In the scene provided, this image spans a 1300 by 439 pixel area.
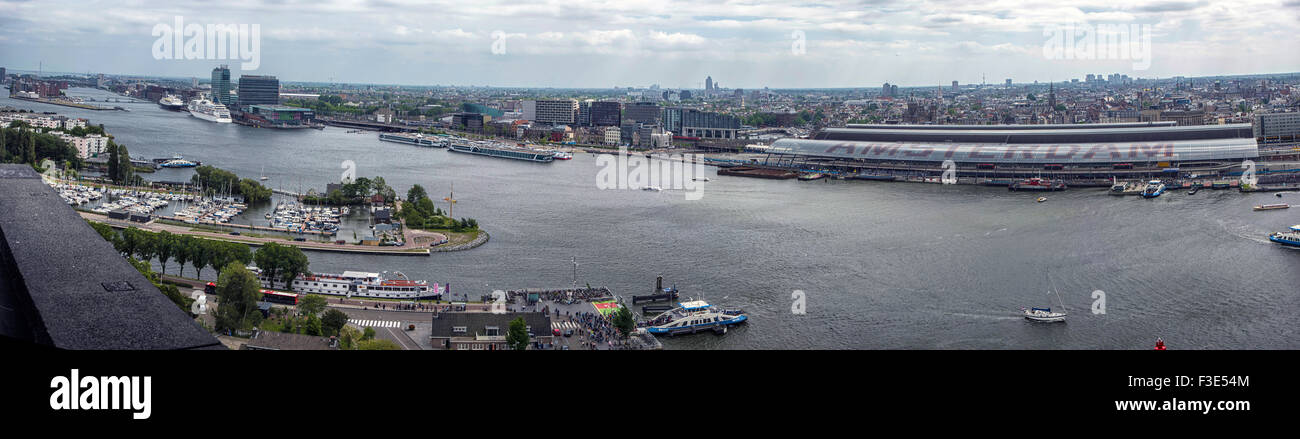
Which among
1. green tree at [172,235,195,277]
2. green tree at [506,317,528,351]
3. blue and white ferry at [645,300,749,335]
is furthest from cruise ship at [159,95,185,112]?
green tree at [506,317,528,351]

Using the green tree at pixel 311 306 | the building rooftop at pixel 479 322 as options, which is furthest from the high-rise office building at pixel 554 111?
the building rooftop at pixel 479 322

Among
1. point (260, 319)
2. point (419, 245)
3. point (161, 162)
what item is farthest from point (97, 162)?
point (260, 319)

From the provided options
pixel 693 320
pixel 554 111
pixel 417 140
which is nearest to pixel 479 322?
pixel 693 320

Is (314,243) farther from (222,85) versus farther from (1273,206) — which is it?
(222,85)

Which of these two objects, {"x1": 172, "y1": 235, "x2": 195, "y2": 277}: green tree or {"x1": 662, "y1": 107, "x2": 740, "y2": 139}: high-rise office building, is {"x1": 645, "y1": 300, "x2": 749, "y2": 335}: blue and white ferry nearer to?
{"x1": 172, "y1": 235, "x2": 195, "y2": 277}: green tree

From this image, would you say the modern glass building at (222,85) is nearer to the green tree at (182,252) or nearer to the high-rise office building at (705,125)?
the high-rise office building at (705,125)
